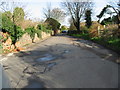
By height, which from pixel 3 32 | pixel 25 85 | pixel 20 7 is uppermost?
A: pixel 20 7

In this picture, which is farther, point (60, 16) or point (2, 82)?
point (60, 16)

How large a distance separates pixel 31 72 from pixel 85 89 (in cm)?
243

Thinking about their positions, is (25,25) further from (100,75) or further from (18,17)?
(100,75)

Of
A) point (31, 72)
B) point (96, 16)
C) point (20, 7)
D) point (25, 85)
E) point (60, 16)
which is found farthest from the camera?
point (60, 16)

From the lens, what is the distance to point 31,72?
5023 millimetres

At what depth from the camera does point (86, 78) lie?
415 centimetres

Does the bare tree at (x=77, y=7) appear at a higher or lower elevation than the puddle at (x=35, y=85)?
higher

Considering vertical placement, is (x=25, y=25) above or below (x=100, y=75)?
above

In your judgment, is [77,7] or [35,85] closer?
[35,85]

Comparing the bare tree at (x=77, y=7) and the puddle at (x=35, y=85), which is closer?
the puddle at (x=35, y=85)

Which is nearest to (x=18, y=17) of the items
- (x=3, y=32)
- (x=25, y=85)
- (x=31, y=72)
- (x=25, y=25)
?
(x=25, y=25)

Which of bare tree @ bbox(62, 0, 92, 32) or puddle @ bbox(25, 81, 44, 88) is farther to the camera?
bare tree @ bbox(62, 0, 92, 32)

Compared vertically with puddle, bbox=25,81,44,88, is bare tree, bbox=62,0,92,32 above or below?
above

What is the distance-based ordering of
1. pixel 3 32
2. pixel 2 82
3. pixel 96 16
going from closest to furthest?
pixel 2 82, pixel 3 32, pixel 96 16
